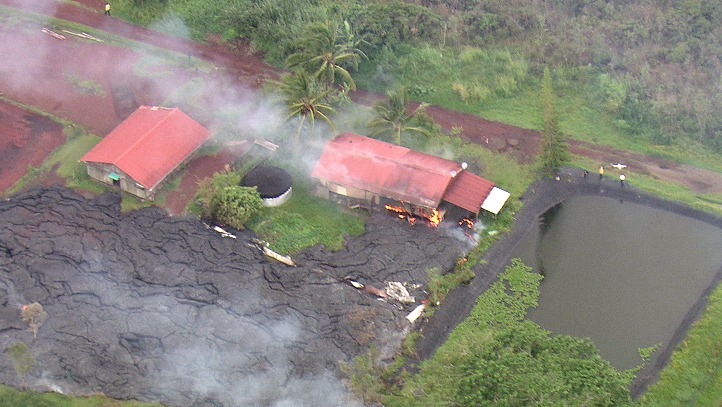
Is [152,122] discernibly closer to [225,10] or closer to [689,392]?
[225,10]

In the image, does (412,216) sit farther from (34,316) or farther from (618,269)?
Result: (34,316)

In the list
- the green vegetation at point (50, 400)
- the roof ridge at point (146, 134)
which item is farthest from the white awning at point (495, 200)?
the green vegetation at point (50, 400)

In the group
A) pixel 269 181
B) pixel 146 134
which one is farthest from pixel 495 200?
pixel 146 134

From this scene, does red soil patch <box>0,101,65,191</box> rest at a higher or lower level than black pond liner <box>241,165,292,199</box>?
lower

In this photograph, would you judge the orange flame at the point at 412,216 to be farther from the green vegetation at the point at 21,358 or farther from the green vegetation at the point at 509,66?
the green vegetation at the point at 21,358

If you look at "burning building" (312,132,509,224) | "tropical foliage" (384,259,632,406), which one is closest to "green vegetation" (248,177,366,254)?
"burning building" (312,132,509,224)

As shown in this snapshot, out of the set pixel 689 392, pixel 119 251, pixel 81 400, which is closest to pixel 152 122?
pixel 119 251

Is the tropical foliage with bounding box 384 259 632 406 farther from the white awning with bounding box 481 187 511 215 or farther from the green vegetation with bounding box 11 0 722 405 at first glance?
the white awning with bounding box 481 187 511 215
